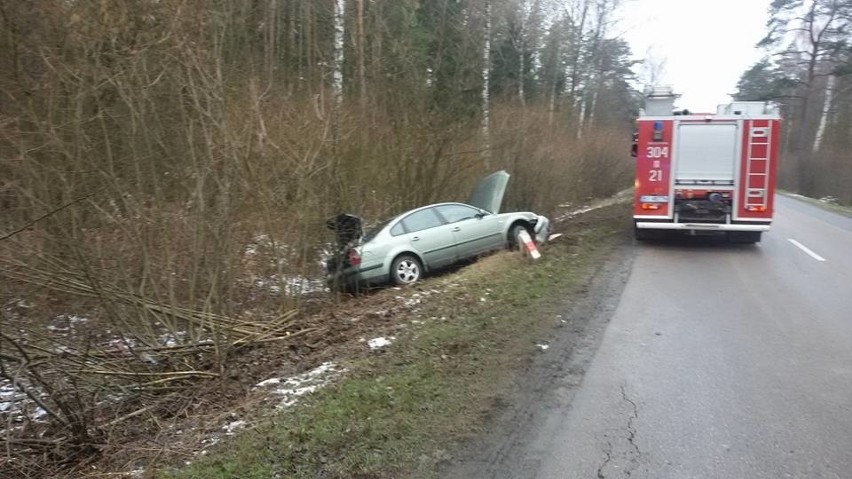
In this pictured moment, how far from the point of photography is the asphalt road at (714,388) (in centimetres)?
454

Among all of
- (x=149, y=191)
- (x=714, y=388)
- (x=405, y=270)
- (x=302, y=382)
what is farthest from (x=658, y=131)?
(x=302, y=382)

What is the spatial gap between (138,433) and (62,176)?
3.25 meters

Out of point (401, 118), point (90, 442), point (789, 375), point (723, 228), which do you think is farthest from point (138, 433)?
point (723, 228)

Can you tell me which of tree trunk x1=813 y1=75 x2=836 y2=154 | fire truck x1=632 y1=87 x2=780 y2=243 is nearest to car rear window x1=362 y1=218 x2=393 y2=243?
fire truck x1=632 y1=87 x2=780 y2=243

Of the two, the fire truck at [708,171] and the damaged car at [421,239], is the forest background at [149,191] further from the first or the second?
the fire truck at [708,171]

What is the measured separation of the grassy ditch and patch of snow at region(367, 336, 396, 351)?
0.43 feet

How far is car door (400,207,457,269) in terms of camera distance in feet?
43.4

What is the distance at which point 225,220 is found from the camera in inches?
316

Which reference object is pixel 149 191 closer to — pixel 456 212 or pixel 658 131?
pixel 456 212

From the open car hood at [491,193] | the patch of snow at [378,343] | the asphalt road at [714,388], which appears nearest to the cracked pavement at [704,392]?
the asphalt road at [714,388]

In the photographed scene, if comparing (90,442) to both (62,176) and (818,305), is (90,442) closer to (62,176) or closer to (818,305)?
(62,176)

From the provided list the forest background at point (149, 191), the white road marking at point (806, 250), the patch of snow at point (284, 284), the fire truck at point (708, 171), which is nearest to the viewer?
the forest background at point (149, 191)

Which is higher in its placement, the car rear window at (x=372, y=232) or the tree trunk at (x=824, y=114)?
the tree trunk at (x=824, y=114)

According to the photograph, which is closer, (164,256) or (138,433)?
(138,433)
